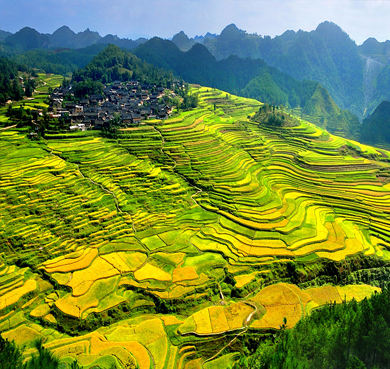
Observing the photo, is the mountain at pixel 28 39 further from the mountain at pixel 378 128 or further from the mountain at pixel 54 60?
the mountain at pixel 378 128

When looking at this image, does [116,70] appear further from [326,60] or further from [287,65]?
[326,60]

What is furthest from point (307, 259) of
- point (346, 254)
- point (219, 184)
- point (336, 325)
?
point (219, 184)

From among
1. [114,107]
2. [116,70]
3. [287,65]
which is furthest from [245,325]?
[287,65]

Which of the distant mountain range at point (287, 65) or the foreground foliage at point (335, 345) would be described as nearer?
the foreground foliage at point (335, 345)

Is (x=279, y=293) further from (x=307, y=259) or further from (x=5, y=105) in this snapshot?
(x=5, y=105)

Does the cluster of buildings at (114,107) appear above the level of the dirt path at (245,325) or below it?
above

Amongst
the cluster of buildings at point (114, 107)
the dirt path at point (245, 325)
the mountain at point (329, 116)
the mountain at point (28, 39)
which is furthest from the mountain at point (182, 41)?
the dirt path at point (245, 325)
